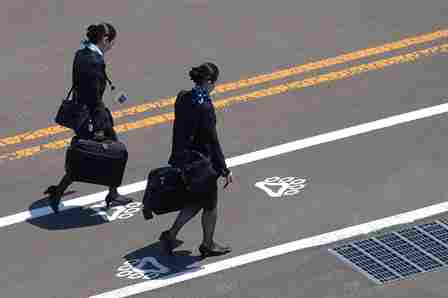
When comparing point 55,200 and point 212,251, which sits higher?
point 55,200

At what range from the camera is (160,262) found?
1440 centimetres

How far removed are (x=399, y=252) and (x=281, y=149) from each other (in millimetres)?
2408

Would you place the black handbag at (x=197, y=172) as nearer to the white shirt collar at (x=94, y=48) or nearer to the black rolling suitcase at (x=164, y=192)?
the black rolling suitcase at (x=164, y=192)

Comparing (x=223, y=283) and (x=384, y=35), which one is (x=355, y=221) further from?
(x=384, y=35)

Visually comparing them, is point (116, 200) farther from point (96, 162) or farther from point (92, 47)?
point (92, 47)

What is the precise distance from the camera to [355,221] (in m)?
14.9

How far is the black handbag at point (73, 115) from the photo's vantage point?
50.0 ft

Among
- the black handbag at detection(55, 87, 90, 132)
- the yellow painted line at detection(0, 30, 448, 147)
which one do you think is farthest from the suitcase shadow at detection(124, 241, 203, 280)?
the yellow painted line at detection(0, 30, 448, 147)

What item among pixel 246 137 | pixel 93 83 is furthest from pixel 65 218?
pixel 246 137

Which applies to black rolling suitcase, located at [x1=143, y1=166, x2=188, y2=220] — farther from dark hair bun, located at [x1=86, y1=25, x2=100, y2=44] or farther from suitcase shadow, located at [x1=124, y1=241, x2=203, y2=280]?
dark hair bun, located at [x1=86, y1=25, x2=100, y2=44]

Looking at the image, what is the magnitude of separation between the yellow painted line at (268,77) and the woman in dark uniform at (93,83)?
173 cm

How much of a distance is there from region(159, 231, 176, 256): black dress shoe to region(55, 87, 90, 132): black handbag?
153 centimetres

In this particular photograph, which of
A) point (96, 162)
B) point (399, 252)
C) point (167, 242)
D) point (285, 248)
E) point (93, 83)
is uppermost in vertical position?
point (93, 83)

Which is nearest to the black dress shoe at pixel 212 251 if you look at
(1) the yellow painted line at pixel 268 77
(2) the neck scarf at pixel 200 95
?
(2) the neck scarf at pixel 200 95
